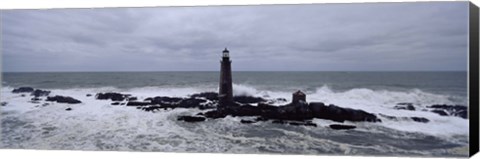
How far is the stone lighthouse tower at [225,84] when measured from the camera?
6.79 m

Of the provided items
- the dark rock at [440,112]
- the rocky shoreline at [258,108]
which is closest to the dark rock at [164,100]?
the rocky shoreline at [258,108]

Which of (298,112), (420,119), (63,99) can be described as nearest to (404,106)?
(420,119)

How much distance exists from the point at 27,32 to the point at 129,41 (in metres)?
1.39

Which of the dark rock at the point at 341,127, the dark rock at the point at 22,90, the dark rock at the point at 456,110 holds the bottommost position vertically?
the dark rock at the point at 341,127

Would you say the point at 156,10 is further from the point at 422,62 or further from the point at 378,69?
the point at 422,62

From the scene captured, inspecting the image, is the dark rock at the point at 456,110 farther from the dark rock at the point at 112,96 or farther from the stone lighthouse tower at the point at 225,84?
the dark rock at the point at 112,96

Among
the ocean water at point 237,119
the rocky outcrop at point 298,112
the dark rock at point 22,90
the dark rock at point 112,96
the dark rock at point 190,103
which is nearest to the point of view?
the ocean water at point 237,119

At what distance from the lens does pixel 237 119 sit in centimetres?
674

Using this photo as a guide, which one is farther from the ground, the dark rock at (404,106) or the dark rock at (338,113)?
the dark rock at (404,106)

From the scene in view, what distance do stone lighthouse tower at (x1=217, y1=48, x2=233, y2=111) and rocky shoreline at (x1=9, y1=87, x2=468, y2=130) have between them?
52mm

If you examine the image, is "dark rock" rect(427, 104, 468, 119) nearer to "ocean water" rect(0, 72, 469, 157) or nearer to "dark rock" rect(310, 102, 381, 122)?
"ocean water" rect(0, 72, 469, 157)

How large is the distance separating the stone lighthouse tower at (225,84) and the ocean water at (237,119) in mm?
80

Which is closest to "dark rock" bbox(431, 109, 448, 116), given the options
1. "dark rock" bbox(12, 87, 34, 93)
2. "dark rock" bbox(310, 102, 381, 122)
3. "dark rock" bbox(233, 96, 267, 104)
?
"dark rock" bbox(310, 102, 381, 122)

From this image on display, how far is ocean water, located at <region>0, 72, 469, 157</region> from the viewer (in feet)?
20.4
